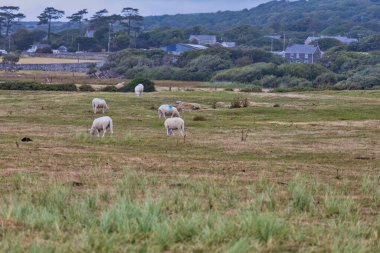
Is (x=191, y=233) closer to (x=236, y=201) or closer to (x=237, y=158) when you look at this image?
(x=236, y=201)

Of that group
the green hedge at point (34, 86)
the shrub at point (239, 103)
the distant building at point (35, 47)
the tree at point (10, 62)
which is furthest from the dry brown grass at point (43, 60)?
the shrub at point (239, 103)

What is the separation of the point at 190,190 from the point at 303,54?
13128 cm

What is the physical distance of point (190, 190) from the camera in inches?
569

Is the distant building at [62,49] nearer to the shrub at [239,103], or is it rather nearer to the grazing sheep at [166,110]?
the shrub at [239,103]

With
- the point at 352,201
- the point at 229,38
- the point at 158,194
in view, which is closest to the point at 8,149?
the point at 158,194

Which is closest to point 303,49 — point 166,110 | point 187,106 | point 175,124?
point 187,106

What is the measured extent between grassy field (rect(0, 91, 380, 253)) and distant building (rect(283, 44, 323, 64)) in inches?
4211

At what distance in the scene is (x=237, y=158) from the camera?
23547mm

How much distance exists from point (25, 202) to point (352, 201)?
5.35 m

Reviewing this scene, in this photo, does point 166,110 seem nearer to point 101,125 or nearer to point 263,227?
point 101,125

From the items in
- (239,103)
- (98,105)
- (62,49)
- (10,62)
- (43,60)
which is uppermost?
(62,49)

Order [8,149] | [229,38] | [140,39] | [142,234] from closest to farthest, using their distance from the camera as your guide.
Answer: [142,234] → [8,149] → [140,39] → [229,38]

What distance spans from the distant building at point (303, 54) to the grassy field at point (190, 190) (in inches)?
4211

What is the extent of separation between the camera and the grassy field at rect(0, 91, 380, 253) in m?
10.2
